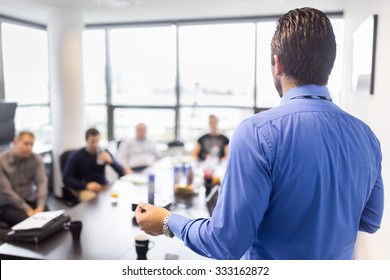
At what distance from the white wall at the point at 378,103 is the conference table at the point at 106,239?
2.39ft

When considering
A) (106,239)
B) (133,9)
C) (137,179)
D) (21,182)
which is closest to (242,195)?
(106,239)

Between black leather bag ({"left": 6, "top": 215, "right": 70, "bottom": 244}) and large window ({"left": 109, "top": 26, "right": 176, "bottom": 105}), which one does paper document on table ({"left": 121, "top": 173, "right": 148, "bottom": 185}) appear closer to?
black leather bag ({"left": 6, "top": 215, "right": 70, "bottom": 244})

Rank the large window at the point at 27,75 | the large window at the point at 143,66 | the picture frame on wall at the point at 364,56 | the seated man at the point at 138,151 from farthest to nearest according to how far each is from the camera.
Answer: the large window at the point at 143,66
the seated man at the point at 138,151
the large window at the point at 27,75
the picture frame on wall at the point at 364,56

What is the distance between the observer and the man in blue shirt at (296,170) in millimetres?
754

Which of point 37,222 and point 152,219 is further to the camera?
point 37,222

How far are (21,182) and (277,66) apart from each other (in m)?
2.86

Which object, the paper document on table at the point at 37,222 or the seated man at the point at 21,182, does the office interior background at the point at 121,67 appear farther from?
the paper document on table at the point at 37,222

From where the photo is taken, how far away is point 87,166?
3375 mm

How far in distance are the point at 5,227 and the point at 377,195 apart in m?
2.58

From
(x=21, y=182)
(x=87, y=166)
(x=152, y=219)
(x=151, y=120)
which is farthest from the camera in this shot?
(x=151, y=120)

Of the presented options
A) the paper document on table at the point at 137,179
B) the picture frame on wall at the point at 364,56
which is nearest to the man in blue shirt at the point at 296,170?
the picture frame on wall at the point at 364,56

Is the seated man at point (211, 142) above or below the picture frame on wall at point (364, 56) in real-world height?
below

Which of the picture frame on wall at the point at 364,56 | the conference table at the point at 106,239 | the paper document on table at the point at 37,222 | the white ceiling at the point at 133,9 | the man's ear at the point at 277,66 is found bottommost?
the conference table at the point at 106,239

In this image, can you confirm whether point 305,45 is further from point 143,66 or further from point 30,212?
point 143,66
